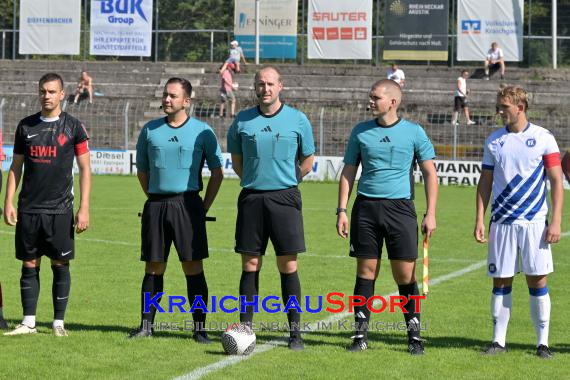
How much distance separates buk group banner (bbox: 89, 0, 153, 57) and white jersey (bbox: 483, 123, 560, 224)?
2924cm

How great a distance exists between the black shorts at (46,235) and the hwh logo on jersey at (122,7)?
28.5 m

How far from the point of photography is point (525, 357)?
8.09 metres

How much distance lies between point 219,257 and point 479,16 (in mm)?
21713

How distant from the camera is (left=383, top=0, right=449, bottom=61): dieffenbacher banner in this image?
112 ft

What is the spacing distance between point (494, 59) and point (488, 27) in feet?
3.30

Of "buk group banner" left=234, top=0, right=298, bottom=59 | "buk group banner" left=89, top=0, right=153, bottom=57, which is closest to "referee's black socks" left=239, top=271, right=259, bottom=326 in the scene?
"buk group banner" left=234, top=0, right=298, bottom=59

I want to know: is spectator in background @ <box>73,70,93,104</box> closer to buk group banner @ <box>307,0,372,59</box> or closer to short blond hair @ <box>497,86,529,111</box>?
buk group banner @ <box>307,0,372,59</box>

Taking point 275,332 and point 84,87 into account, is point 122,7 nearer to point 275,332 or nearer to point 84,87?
point 84,87

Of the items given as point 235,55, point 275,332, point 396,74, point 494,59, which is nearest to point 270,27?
point 235,55

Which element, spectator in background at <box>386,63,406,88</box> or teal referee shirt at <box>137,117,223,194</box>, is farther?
spectator in background at <box>386,63,406,88</box>

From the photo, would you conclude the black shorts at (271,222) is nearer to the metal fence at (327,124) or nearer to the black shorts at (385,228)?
the black shorts at (385,228)

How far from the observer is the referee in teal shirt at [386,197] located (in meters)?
8.14

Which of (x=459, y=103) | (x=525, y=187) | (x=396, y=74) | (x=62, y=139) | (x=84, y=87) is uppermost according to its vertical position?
(x=396, y=74)

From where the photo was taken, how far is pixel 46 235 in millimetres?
8562
